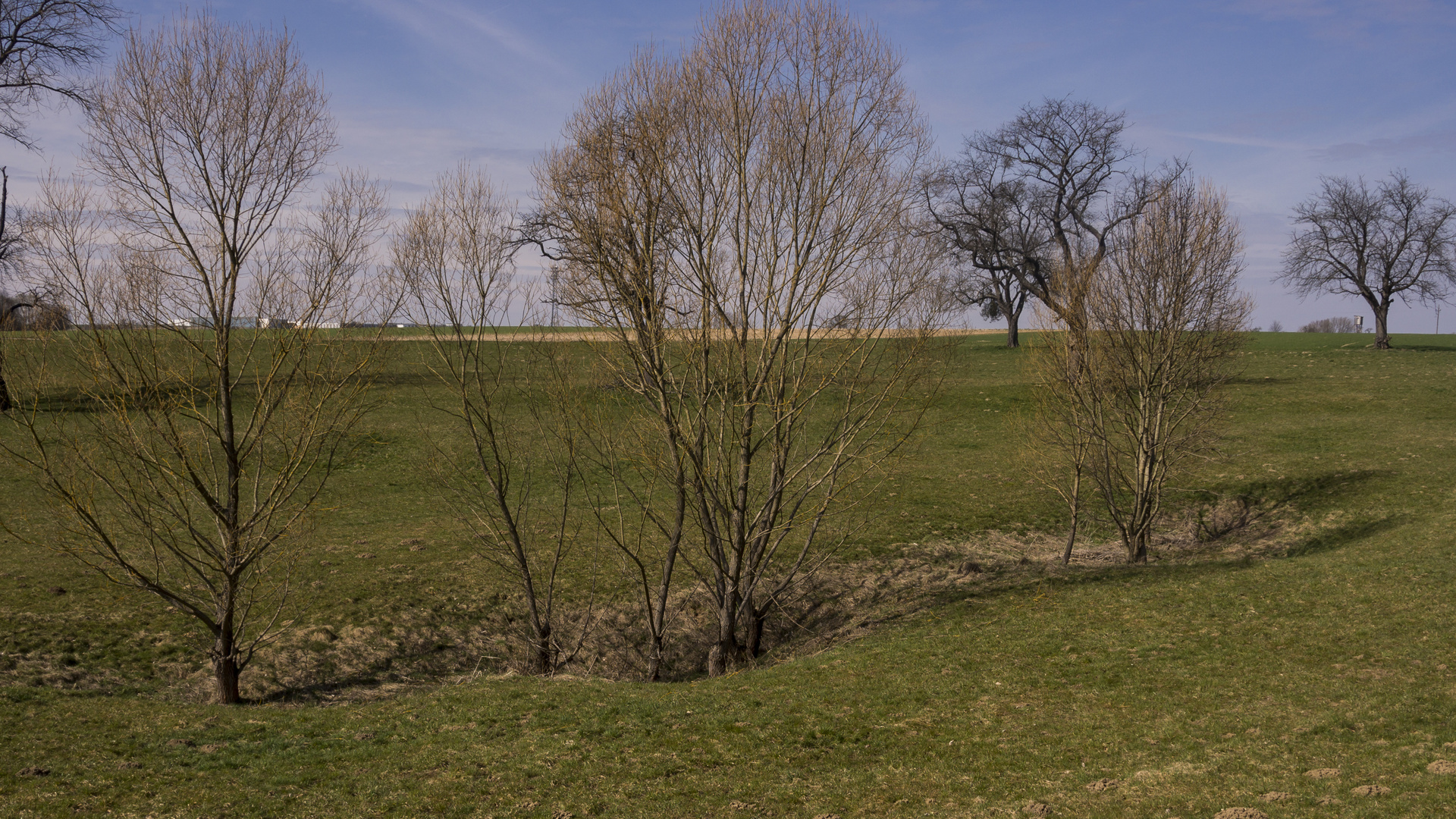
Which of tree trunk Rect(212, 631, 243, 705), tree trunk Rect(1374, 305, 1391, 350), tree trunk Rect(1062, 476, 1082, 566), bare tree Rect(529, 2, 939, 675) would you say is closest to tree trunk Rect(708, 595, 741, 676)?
bare tree Rect(529, 2, 939, 675)

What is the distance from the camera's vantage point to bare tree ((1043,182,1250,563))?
14430 mm

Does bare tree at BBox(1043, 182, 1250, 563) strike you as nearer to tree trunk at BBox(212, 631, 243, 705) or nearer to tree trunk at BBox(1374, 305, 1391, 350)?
tree trunk at BBox(212, 631, 243, 705)

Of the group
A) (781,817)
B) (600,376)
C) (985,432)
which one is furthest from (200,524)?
(985,432)

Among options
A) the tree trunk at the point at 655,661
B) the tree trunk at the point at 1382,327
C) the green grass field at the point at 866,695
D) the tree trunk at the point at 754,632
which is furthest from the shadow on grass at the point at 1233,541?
the tree trunk at the point at 1382,327

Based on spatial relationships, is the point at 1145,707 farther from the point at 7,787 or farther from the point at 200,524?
the point at 200,524

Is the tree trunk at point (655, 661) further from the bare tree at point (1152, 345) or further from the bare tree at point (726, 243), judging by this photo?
the bare tree at point (1152, 345)

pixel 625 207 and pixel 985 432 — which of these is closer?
pixel 625 207

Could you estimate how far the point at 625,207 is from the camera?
35.9 ft

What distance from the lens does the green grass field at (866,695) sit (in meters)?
6.48

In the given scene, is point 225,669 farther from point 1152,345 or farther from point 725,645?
point 1152,345

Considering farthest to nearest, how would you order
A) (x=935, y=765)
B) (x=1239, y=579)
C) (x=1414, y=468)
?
(x=1414, y=468)
(x=1239, y=579)
(x=935, y=765)

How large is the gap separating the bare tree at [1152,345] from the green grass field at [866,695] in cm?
213

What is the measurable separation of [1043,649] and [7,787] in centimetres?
1096

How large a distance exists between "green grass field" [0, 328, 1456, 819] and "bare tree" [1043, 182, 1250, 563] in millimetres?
2127
